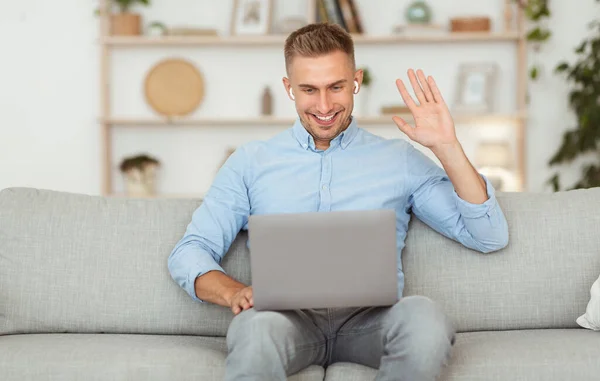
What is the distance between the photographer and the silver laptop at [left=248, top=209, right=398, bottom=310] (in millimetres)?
1594

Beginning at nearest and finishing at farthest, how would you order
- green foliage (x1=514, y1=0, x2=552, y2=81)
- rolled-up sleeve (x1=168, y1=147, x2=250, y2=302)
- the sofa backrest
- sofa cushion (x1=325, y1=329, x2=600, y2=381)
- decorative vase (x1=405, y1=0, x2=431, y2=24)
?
1. sofa cushion (x1=325, y1=329, x2=600, y2=381)
2. rolled-up sleeve (x1=168, y1=147, x2=250, y2=302)
3. the sofa backrest
4. green foliage (x1=514, y1=0, x2=552, y2=81)
5. decorative vase (x1=405, y1=0, x2=431, y2=24)

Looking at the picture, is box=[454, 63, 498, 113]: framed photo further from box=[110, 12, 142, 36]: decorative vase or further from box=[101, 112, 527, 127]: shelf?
box=[110, 12, 142, 36]: decorative vase

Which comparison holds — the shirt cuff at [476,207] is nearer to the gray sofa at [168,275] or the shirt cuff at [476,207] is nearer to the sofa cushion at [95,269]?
the gray sofa at [168,275]

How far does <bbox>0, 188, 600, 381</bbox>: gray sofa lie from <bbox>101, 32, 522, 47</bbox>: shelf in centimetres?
240

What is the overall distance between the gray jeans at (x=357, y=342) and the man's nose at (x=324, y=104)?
51 cm

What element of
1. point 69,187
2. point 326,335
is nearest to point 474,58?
point 69,187

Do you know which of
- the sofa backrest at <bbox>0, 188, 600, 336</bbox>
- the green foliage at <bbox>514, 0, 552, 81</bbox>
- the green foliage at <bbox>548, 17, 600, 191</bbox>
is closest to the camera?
the sofa backrest at <bbox>0, 188, 600, 336</bbox>

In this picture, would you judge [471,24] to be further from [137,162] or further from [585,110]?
[137,162]

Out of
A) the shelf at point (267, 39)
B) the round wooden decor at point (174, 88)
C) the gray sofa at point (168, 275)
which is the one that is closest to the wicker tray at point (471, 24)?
the shelf at point (267, 39)

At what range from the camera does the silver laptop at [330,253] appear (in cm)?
159

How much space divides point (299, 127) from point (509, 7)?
2.80m

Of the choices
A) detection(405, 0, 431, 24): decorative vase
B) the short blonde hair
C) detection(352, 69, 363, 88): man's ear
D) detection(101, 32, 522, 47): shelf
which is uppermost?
detection(405, 0, 431, 24): decorative vase

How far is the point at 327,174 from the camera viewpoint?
2027mm

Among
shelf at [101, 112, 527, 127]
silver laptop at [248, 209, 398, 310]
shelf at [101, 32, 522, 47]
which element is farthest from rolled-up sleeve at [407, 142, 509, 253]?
shelf at [101, 32, 522, 47]
